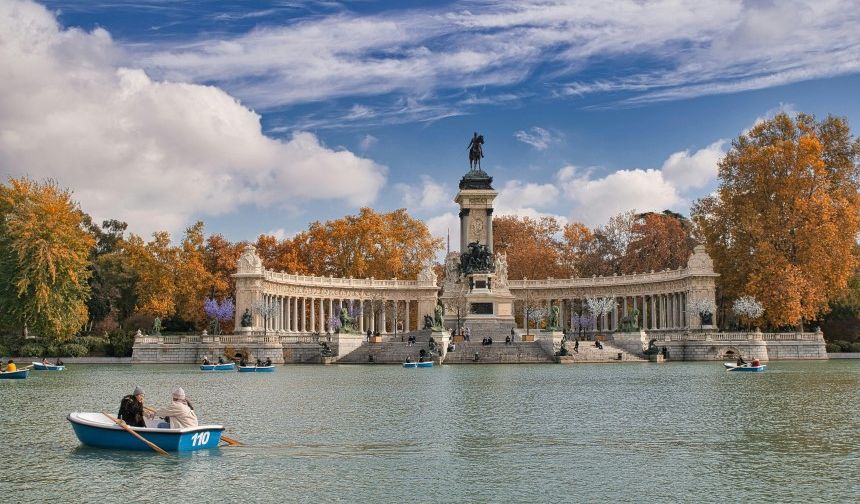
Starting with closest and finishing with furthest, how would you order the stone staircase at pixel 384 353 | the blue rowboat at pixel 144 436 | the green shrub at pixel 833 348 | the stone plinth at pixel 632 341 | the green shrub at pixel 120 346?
the blue rowboat at pixel 144 436 < the stone staircase at pixel 384 353 < the stone plinth at pixel 632 341 < the green shrub at pixel 120 346 < the green shrub at pixel 833 348

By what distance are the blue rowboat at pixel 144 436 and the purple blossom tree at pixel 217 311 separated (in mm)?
52882

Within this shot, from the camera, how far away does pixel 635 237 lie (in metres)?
94.4

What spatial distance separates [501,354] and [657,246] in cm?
3856

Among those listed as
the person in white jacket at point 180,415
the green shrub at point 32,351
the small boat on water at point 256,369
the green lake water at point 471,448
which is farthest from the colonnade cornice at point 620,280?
the person in white jacket at point 180,415

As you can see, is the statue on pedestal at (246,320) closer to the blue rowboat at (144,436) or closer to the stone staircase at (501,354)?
the stone staircase at (501,354)

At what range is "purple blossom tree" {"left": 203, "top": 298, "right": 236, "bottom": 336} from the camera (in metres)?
73.1

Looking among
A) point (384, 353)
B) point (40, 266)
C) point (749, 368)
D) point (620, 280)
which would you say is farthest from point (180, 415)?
point (620, 280)

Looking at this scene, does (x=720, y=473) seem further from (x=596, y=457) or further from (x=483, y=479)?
(x=483, y=479)

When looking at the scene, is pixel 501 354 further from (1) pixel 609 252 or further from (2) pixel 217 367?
(1) pixel 609 252

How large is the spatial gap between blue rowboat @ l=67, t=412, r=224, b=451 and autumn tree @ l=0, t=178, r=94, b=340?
147 feet

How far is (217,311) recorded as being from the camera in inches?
2901

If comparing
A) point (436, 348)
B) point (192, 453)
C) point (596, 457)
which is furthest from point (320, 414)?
point (436, 348)

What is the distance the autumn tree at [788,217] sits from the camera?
62656 millimetres

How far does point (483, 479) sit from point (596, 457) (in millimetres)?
3064
